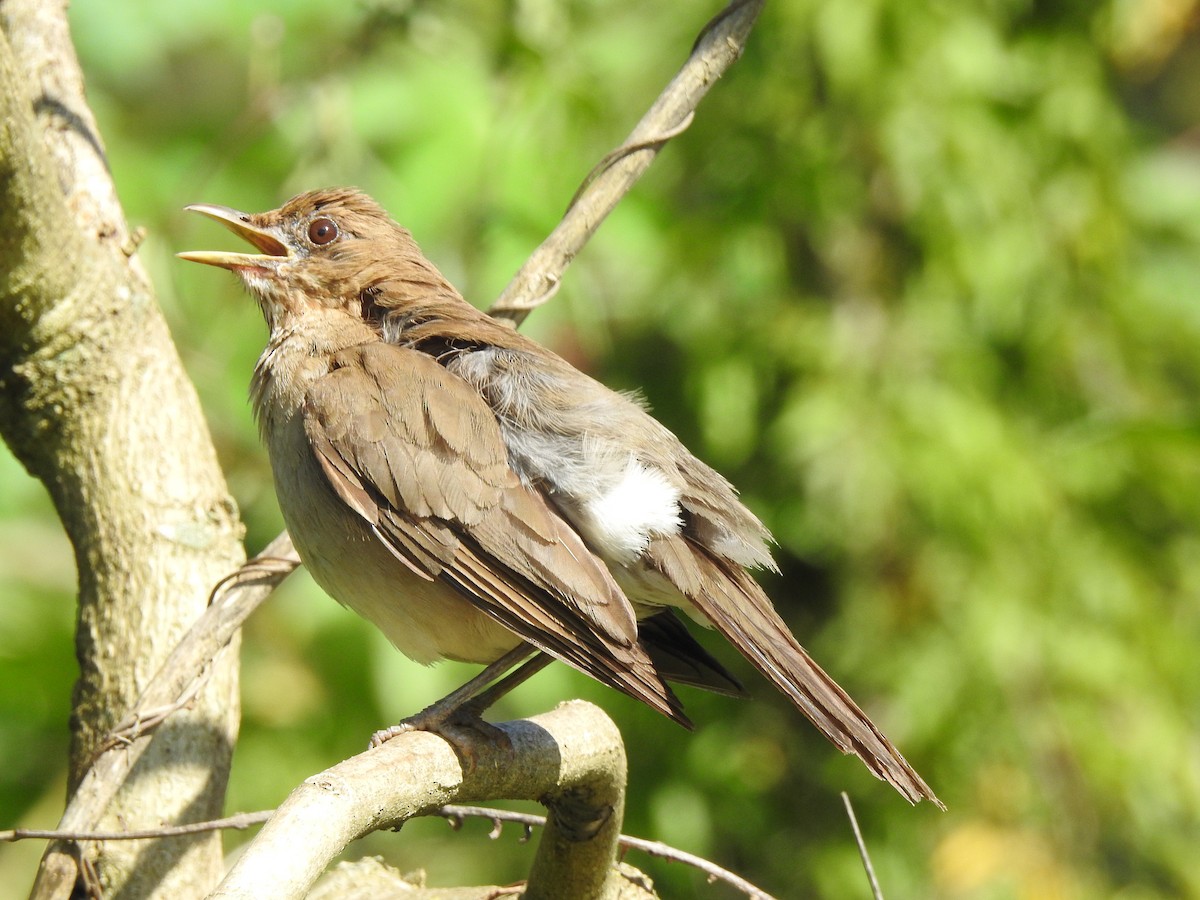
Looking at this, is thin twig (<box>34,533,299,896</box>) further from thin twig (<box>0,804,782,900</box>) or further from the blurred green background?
the blurred green background

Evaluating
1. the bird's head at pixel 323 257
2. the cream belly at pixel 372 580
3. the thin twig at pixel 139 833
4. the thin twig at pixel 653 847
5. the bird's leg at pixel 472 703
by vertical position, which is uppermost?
the bird's head at pixel 323 257

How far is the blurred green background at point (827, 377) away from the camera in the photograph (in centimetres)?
560

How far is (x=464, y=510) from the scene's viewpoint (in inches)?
134

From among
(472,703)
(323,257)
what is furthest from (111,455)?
(472,703)

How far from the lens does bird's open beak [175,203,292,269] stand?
401 centimetres

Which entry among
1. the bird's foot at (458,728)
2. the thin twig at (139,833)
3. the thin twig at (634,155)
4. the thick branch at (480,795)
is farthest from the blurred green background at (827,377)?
the thin twig at (139,833)

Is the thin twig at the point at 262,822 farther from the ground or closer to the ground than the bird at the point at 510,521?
closer to the ground

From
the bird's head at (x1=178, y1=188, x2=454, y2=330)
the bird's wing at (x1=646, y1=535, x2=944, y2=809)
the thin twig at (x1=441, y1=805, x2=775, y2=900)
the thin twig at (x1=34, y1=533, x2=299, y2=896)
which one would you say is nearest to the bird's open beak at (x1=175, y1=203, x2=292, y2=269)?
the bird's head at (x1=178, y1=188, x2=454, y2=330)

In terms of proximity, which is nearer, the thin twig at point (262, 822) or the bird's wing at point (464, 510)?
the thin twig at point (262, 822)

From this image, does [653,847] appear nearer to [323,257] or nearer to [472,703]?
[472,703]

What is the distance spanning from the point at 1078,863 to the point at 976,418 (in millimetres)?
1863

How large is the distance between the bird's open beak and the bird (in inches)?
15.2

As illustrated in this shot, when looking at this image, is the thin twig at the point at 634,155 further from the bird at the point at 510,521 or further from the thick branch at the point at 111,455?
the thick branch at the point at 111,455

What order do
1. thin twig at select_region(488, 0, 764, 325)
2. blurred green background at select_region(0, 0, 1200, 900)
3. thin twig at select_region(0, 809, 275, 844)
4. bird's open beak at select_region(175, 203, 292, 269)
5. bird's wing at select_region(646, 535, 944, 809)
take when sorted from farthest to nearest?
1. blurred green background at select_region(0, 0, 1200, 900)
2. bird's open beak at select_region(175, 203, 292, 269)
3. thin twig at select_region(488, 0, 764, 325)
4. bird's wing at select_region(646, 535, 944, 809)
5. thin twig at select_region(0, 809, 275, 844)
